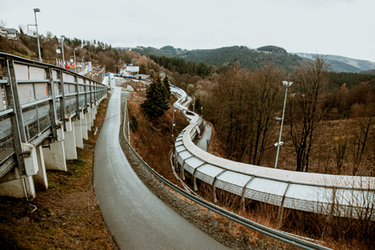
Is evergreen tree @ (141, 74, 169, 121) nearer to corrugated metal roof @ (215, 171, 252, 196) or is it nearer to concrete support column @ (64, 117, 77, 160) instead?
concrete support column @ (64, 117, 77, 160)

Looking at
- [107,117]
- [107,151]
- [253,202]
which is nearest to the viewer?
[253,202]

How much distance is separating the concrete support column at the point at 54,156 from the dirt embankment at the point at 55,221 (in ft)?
2.50

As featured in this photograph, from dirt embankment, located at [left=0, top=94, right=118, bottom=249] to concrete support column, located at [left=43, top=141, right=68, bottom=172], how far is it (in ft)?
2.50

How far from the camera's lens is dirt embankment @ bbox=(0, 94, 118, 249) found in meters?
5.35

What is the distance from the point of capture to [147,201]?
916 cm

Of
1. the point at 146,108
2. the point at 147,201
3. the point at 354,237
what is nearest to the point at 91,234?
the point at 147,201

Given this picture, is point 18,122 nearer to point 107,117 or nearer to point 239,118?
point 239,118

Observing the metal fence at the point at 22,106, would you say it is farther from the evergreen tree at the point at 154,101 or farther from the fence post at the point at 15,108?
the evergreen tree at the point at 154,101

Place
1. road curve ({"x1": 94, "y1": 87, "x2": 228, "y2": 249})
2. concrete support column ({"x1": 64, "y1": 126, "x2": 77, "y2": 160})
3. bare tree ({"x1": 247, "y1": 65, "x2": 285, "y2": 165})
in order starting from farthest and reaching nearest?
bare tree ({"x1": 247, "y1": 65, "x2": 285, "y2": 165}) → concrete support column ({"x1": 64, "y1": 126, "x2": 77, "y2": 160}) → road curve ({"x1": 94, "y1": 87, "x2": 228, "y2": 249})

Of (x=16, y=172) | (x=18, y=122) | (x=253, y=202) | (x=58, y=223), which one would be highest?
(x=18, y=122)

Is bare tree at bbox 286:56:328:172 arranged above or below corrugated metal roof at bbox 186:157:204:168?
above

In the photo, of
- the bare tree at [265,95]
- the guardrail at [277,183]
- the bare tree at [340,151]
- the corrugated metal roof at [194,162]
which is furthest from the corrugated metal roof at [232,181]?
the bare tree at [340,151]

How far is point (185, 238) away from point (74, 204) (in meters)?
4.96

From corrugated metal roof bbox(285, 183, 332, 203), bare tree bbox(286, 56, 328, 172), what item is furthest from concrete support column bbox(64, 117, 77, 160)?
bare tree bbox(286, 56, 328, 172)
